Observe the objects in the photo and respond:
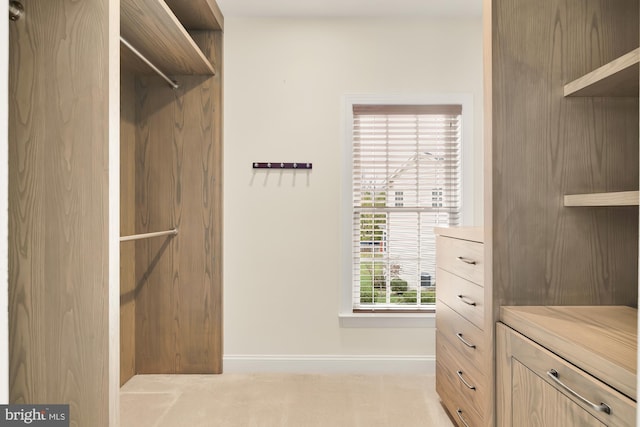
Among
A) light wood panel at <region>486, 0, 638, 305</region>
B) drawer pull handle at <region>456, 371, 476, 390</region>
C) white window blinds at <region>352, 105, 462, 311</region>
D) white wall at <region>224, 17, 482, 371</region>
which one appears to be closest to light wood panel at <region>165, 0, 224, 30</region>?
white wall at <region>224, 17, 482, 371</region>

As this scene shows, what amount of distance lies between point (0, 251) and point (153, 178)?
2.33 metres

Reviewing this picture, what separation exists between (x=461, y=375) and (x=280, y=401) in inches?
43.4

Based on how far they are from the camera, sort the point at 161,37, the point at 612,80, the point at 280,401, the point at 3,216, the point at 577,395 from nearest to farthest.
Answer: the point at 3,216
the point at 577,395
the point at 612,80
the point at 161,37
the point at 280,401

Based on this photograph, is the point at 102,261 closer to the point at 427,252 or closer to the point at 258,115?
the point at 258,115

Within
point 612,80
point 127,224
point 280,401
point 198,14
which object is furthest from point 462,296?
point 198,14

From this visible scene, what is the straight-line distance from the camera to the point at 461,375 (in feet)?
6.82

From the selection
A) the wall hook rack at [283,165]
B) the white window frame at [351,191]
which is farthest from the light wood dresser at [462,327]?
Result: the wall hook rack at [283,165]

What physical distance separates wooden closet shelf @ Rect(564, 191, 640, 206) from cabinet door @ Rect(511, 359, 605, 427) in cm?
51

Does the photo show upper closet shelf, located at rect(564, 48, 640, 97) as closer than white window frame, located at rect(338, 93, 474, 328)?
Yes

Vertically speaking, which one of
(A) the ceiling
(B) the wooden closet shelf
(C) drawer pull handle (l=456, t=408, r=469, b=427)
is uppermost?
(A) the ceiling

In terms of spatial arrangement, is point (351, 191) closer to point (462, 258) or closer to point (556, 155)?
point (462, 258)

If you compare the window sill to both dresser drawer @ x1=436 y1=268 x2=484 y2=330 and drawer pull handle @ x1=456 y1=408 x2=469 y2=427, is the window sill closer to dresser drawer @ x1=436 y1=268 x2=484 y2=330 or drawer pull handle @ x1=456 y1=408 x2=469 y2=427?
dresser drawer @ x1=436 y1=268 x2=484 y2=330

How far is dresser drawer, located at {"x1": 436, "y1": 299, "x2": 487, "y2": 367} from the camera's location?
1863 millimetres

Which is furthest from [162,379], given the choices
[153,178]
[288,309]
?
[153,178]
